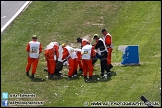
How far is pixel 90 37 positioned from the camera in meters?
40.1

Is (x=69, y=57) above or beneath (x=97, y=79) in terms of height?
above

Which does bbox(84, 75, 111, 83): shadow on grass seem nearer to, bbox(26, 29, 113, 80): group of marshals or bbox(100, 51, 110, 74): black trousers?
bbox(26, 29, 113, 80): group of marshals

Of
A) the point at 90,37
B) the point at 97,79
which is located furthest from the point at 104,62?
the point at 90,37

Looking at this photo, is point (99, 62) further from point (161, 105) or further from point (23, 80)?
point (161, 105)

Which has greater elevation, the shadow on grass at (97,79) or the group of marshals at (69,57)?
the group of marshals at (69,57)

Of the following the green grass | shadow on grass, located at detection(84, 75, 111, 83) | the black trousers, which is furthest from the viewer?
the black trousers

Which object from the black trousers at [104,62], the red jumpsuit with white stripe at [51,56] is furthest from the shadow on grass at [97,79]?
the red jumpsuit with white stripe at [51,56]

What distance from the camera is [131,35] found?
40312 mm

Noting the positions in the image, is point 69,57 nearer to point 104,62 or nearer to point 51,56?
point 51,56

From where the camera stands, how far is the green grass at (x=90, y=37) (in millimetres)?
30047

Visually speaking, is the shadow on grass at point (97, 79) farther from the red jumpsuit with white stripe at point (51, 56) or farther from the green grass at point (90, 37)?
the red jumpsuit with white stripe at point (51, 56)

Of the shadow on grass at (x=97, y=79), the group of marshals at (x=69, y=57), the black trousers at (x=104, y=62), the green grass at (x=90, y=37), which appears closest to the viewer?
the green grass at (x=90, y=37)

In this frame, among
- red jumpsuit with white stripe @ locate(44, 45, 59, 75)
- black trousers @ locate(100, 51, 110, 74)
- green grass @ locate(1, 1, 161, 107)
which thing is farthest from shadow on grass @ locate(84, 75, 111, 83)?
red jumpsuit with white stripe @ locate(44, 45, 59, 75)

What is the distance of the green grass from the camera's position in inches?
1183
